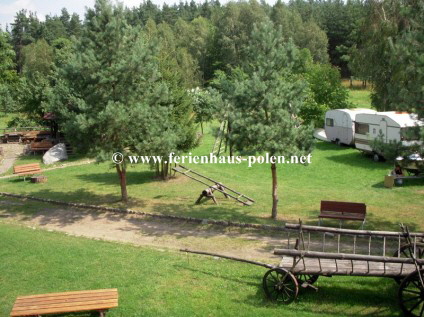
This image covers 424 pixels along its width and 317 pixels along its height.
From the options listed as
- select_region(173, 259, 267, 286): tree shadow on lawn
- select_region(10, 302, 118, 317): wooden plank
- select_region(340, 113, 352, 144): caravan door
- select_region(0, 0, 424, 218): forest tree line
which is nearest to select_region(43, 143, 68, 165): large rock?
select_region(0, 0, 424, 218): forest tree line

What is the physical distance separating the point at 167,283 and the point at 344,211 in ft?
23.0

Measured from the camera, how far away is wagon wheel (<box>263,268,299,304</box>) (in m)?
8.34

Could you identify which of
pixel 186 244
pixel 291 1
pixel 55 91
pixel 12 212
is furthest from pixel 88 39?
pixel 291 1

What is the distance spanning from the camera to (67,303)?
320 inches

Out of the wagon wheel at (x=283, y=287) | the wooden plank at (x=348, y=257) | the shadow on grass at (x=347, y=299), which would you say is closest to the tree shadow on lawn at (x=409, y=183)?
the shadow on grass at (x=347, y=299)

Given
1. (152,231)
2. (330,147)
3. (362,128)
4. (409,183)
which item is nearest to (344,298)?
(152,231)

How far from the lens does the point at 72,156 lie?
102ft

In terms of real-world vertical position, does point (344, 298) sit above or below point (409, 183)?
below

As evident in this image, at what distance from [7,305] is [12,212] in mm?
9665

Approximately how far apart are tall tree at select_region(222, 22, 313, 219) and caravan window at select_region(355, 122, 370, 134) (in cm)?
1385

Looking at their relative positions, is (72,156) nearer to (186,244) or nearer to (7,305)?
(186,244)

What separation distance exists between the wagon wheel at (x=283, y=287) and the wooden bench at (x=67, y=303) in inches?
120

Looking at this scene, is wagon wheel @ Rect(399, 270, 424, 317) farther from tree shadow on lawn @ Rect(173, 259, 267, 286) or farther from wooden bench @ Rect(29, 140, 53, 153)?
wooden bench @ Rect(29, 140, 53, 153)

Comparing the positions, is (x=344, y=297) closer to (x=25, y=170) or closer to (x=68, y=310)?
(x=68, y=310)
